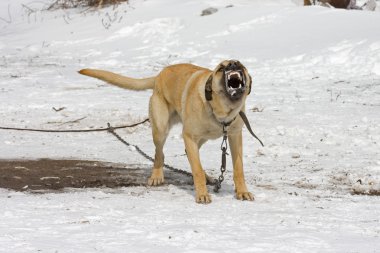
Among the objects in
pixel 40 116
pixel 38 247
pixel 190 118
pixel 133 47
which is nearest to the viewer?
pixel 38 247

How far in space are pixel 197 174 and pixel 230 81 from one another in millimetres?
891

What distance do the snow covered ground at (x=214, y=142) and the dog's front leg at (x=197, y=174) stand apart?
3.6 inches

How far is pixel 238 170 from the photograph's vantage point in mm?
5395

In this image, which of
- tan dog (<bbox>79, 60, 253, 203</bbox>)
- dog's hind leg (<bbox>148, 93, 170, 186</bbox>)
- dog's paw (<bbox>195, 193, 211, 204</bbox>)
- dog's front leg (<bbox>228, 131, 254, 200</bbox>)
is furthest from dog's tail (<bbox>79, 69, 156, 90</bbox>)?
dog's paw (<bbox>195, 193, 211, 204</bbox>)

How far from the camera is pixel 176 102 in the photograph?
5762mm

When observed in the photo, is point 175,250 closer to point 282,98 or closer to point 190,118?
point 190,118

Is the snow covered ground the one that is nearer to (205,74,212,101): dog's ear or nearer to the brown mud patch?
the brown mud patch

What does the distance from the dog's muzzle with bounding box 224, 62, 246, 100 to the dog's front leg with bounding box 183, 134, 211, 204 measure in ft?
2.20

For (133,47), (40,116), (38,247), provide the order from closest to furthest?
(38,247), (40,116), (133,47)

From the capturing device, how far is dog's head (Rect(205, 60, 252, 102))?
475 centimetres

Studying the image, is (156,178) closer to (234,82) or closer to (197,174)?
(197,174)

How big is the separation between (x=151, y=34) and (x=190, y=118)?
9.88 m

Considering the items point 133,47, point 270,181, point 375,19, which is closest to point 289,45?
point 375,19

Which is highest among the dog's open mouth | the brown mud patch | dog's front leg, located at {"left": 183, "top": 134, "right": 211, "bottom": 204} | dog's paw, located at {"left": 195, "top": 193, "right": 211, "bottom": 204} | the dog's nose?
the dog's nose
